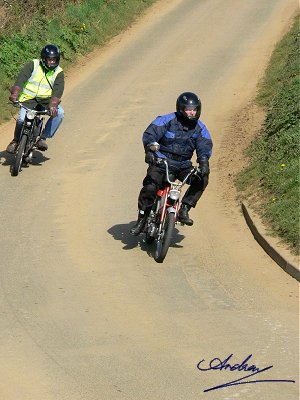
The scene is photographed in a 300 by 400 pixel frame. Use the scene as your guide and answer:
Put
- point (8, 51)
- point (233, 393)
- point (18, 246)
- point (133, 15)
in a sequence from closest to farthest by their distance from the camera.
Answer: point (233, 393) < point (18, 246) < point (8, 51) < point (133, 15)

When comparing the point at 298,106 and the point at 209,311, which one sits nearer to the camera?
Result: the point at 209,311

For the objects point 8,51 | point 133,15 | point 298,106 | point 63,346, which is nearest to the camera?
point 63,346

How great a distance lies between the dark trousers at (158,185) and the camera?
11.6 metres

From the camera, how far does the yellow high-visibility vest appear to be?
613 inches

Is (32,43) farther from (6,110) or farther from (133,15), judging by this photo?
(133,15)

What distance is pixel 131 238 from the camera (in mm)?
12352

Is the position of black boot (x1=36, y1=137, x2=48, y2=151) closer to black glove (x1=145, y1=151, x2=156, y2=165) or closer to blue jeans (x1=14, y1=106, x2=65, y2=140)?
blue jeans (x1=14, y1=106, x2=65, y2=140)

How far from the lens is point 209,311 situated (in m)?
9.76

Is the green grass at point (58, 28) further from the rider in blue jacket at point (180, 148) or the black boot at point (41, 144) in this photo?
the rider in blue jacket at point (180, 148)

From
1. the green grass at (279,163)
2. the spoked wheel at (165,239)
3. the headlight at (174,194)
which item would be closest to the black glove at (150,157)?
the headlight at (174,194)

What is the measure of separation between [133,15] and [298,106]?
1449 centimetres

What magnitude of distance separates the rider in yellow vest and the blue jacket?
422 centimetres

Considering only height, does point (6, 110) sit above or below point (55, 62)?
below

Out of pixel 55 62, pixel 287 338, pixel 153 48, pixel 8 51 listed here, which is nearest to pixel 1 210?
pixel 55 62
